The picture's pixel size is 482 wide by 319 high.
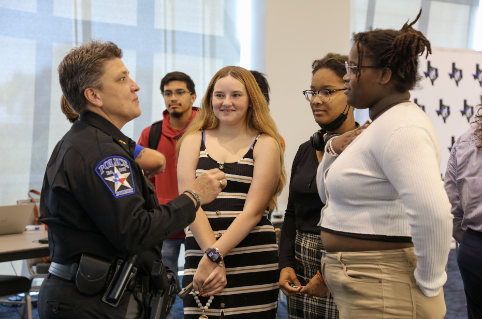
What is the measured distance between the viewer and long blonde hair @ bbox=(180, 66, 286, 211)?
182cm

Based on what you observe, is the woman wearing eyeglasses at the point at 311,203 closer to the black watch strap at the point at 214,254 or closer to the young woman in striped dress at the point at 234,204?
the young woman in striped dress at the point at 234,204

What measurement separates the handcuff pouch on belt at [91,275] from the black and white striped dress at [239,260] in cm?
54

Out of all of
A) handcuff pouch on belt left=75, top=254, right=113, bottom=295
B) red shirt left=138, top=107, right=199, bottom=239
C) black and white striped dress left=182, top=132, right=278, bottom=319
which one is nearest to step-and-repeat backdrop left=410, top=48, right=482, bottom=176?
red shirt left=138, top=107, right=199, bottom=239

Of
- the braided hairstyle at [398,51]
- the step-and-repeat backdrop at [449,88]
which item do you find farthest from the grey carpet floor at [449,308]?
the braided hairstyle at [398,51]

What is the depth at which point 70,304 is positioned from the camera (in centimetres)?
118

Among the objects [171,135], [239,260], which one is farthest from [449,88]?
[239,260]

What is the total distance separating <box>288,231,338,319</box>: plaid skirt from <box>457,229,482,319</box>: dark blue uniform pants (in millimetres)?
651

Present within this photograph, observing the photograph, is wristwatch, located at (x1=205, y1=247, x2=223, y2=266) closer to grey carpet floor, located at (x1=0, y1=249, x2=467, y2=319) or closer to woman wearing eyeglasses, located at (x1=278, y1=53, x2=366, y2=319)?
woman wearing eyeglasses, located at (x1=278, y1=53, x2=366, y2=319)

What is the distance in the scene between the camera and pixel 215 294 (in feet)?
5.39

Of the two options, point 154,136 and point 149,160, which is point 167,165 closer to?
point 154,136

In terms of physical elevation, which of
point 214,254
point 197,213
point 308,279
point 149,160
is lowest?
point 308,279

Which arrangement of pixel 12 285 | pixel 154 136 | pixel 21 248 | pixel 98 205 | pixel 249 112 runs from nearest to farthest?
1. pixel 98 205
2. pixel 249 112
3. pixel 21 248
4. pixel 12 285
5. pixel 154 136

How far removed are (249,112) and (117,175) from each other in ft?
2.77

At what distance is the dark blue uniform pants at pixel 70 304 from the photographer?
3.87 feet
